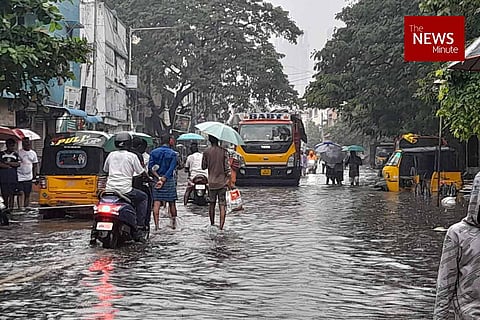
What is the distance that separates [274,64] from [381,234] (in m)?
35.6

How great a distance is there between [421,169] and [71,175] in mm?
14062

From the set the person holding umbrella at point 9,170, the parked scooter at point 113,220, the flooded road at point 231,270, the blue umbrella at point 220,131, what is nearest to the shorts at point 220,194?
the flooded road at point 231,270

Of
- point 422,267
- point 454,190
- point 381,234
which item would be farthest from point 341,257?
point 454,190

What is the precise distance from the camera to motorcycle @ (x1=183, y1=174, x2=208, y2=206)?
21000 millimetres

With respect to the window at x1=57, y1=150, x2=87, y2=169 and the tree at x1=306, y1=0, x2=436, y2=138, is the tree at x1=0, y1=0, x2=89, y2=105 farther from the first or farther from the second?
the tree at x1=306, y1=0, x2=436, y2=138

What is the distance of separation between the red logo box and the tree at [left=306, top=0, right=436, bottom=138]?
17.7 metres

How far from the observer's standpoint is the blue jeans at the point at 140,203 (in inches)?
513

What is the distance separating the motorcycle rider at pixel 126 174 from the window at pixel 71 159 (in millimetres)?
4304

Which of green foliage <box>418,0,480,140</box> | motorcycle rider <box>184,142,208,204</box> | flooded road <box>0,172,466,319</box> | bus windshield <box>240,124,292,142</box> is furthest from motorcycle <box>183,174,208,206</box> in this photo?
bus windshield <box>240,124,292,142</box>

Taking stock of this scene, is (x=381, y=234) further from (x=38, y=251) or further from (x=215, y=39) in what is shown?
(x=215, y=39)

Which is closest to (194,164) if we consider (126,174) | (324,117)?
(126,174)

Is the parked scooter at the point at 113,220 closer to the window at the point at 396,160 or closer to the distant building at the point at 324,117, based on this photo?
→ the window at the point at 396,160

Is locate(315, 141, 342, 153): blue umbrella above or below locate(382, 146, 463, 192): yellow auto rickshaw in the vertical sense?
above

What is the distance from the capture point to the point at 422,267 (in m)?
11.2
